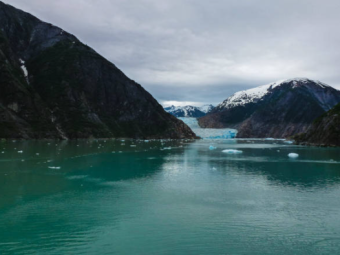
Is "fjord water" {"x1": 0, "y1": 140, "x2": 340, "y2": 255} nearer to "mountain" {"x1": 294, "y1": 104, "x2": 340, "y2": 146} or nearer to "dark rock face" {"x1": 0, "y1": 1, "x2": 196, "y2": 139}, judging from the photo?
"mountain" {"x1": 294, "y1": 104, "x2": 340, "y2": 146}

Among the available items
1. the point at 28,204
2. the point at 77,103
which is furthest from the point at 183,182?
the point at 77,103

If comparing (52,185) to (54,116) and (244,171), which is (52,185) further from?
(54,116)

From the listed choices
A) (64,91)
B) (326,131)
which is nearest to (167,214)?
(326,131)

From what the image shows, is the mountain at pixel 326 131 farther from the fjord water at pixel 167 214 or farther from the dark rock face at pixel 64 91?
the dark rock face at pixel 64 91

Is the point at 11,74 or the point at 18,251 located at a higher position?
the point at 11,74

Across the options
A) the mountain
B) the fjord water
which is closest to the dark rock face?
the mountain

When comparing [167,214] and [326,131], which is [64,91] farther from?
[167,214]
